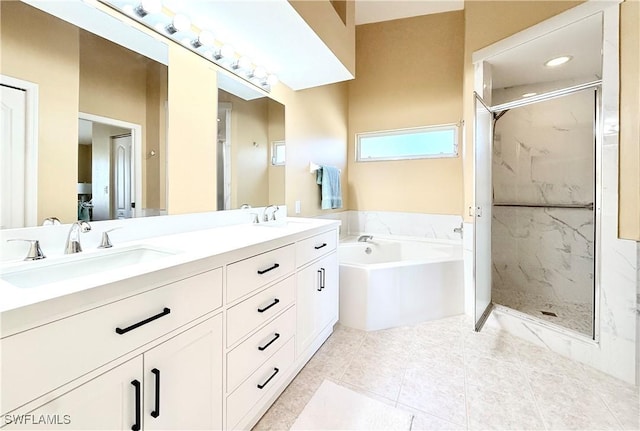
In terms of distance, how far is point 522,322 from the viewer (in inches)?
82.8

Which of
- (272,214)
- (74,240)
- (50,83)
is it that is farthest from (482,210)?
(50,83)

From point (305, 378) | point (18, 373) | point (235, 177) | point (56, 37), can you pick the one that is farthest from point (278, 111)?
point (18, 373)

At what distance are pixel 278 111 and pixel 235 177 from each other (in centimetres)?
77

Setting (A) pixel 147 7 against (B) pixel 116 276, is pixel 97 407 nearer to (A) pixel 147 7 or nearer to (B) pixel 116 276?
(B) pixel 116 276

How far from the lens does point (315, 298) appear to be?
5.87 ft

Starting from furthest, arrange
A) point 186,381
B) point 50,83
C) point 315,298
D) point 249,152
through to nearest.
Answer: point 249,152 < point 315,298 < point 50,83 < point 186,381

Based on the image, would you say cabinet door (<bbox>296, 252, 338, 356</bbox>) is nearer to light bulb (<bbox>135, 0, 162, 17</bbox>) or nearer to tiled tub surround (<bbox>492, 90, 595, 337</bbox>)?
A: light bulb (<bbox>135, 0, 162, 17</bbox>)

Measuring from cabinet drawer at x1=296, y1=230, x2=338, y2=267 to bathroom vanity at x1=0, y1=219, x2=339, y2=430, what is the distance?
0.04 metres

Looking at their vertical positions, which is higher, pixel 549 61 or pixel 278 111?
pixel 549 61

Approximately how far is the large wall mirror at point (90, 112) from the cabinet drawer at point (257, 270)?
63 cm

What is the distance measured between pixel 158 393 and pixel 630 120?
2.61 m

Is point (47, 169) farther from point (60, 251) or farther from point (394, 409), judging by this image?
point (394, 409)

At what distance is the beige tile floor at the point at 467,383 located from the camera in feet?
4.38

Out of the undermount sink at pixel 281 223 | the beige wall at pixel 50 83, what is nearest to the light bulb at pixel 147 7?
the beige wall at pixel 50 83
